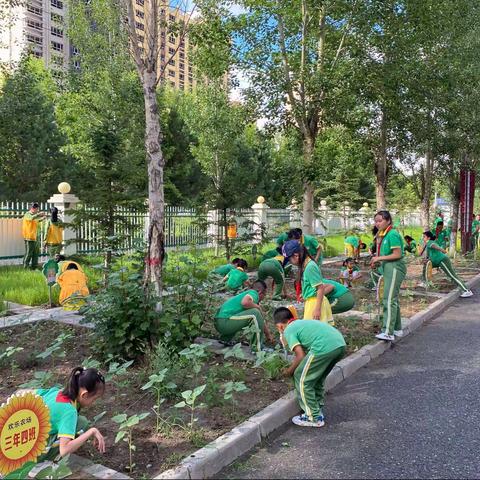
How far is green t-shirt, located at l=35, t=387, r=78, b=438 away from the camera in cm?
301

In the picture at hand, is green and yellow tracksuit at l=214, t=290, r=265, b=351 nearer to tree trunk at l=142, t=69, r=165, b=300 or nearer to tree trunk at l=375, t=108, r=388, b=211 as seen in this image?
tree trunk at l=142, t=69, r=165, b=300

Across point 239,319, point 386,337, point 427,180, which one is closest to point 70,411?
point 239,319

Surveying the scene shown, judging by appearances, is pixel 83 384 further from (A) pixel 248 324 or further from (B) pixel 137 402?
(A) pixel 248 324

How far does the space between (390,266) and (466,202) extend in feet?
41.0

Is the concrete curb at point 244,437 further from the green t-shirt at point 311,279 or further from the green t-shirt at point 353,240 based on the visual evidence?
the green t-shirt at point 353,240

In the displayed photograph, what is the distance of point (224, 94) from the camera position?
21.0 meters

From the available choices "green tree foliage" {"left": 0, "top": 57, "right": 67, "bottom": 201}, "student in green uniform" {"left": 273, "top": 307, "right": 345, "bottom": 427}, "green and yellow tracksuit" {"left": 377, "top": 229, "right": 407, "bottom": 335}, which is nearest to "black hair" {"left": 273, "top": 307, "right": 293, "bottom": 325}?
"student in green uniform" {"left": 273, "top": 307, "right": 345, "bottom": 427}

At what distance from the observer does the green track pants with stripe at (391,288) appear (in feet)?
21.1

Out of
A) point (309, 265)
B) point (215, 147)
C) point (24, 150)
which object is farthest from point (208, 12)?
point (24, 150)

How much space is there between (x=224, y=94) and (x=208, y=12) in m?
9.95

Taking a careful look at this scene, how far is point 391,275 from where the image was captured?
643cm

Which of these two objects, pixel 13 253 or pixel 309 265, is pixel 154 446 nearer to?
pixel 309 265

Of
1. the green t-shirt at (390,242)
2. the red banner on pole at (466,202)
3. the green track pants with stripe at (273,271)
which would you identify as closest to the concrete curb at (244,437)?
the green t-shirt at (390,242)

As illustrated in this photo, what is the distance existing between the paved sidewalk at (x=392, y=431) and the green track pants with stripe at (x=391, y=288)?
0.52 metres
